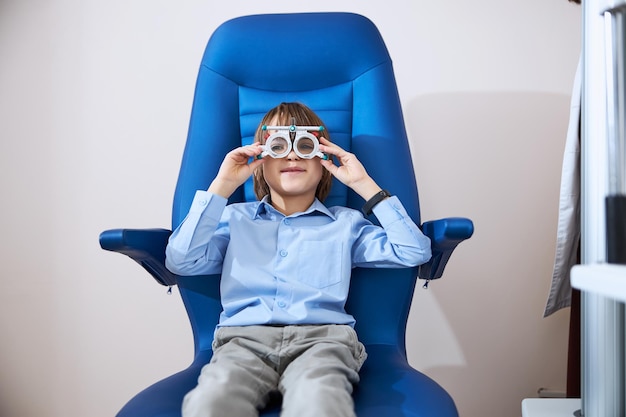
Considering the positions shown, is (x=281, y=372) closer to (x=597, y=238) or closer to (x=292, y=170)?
(x=292, y=170)

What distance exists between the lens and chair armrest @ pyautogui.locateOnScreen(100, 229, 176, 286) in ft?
3.45

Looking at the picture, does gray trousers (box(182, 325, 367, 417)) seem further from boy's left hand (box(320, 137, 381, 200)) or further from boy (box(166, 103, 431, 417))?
boy's left hand (box(320, 137, 381, 200))

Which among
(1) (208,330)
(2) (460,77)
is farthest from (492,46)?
(1) (208,330)

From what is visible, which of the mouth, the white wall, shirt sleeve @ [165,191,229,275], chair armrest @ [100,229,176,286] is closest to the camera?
chair armrest @ [100,229,176,286]

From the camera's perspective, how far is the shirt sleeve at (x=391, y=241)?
1193mm

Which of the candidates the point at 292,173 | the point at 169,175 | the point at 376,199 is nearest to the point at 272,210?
the point at 292,173

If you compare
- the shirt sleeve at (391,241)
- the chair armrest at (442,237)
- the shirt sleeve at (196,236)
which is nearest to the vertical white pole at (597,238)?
the chair armrest at (442,237)

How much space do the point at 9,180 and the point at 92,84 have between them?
392mm

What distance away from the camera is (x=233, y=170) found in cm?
125

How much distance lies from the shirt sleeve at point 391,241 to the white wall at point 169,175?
572mm

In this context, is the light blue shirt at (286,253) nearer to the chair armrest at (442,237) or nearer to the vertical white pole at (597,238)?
the chair armrest at (442,237)

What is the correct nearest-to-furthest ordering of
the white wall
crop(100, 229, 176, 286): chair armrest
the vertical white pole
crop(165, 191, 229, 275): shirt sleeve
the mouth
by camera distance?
the vertical white pole < crop(100, 229, 176, 286): chair armrest < crop(165, 191, 229, 275): shirt sleeve < the mouth < the white wall

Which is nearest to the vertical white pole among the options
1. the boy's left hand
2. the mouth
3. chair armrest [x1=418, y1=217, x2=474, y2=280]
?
chair armrest [x1=418, y1=217, x2=474, y2=280]

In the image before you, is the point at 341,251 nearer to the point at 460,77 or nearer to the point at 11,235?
the point at 460,77
